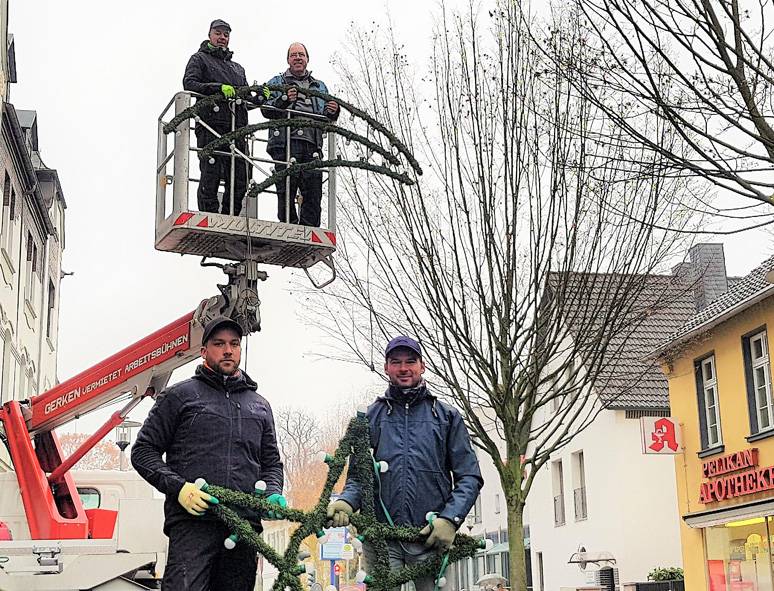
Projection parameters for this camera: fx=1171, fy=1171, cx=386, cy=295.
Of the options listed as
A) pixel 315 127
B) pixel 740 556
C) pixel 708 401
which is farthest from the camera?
pixel 708 401

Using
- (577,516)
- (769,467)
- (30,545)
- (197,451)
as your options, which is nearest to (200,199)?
(30,545)

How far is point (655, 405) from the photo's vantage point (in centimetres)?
3123

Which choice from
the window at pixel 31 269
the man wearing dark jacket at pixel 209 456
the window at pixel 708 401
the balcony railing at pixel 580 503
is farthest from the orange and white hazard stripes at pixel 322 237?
the balcony railing at pixel 580 503

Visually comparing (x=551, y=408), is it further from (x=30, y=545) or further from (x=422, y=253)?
(x=30, y=545)

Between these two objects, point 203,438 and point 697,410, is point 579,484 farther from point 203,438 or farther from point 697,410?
point 203,438

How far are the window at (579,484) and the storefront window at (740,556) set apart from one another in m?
9.33

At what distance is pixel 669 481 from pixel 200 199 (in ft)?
81.5

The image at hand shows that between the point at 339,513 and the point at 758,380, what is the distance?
1784 cm

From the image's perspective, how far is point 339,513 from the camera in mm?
5133

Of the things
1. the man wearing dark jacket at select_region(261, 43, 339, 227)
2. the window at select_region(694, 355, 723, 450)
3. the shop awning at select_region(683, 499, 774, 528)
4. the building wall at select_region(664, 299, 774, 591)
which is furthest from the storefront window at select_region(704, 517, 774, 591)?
the man wearing dark jacket at select_region(261, 43, 339, 227)

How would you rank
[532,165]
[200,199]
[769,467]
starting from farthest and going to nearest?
[769,467] → [532,165] → [200,199]

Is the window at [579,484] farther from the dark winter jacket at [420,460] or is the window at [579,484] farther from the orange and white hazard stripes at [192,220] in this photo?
the dark winter jacket at [420,460]

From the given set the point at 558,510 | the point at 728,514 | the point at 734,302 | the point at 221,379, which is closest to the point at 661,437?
the point at 728,514

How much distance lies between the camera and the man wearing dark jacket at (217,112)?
9.33 meters
